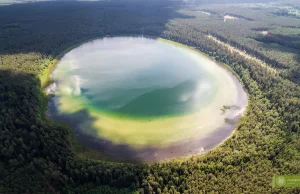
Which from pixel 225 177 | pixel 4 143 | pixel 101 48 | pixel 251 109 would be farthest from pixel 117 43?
pixel 225 177

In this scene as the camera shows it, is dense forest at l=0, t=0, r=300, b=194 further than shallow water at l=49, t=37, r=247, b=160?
No

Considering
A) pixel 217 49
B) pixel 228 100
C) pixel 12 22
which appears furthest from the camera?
pixel 12 22

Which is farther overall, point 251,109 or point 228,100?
point 228,100

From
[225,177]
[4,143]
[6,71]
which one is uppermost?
[6,71]

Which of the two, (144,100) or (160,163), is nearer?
(160,163)

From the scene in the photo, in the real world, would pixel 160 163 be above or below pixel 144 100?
below

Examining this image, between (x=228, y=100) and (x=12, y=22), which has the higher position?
(x=12, y=22)

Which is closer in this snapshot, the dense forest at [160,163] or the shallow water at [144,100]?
the dense forest at [160,163]

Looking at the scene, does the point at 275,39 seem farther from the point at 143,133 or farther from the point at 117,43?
the point at 143,133
